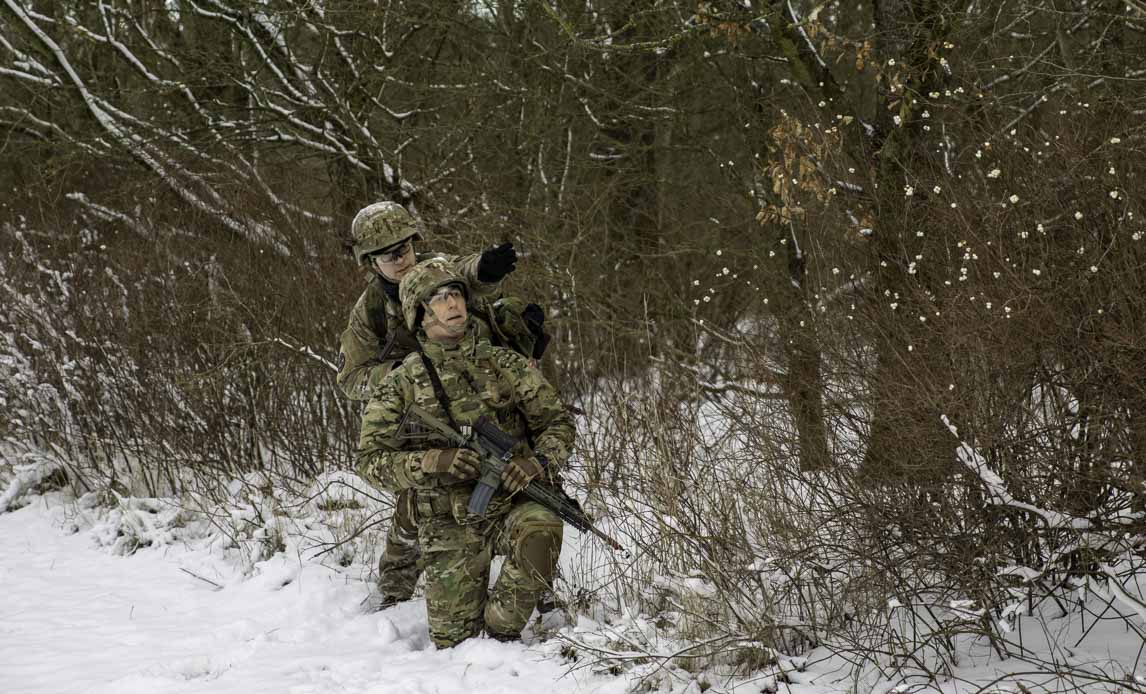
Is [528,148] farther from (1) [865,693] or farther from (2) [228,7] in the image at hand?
(1) [865,693]

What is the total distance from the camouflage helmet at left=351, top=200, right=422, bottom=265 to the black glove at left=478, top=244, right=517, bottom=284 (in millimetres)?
814

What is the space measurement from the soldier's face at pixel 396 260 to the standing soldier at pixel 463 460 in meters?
0.53

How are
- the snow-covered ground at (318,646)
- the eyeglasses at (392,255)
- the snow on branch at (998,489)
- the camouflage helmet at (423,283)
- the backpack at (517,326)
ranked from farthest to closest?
the eyeglasses at (392,255) < the backpack at (517,326) < the camouflage helmet at (423,283) < the snow-covered ground at (318,646) < the snow on branch at (998,489)

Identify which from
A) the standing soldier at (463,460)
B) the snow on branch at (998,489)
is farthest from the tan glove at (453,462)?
the snow on branch at (998,489)

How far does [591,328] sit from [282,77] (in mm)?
2723

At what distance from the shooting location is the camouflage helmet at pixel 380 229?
4.25 m

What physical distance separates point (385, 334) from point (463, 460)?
1050 millimetres

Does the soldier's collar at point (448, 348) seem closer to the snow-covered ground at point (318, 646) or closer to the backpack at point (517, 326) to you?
the backpack at point (517, 326)

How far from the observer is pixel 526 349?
13.5 ft

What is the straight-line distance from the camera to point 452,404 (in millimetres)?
3717

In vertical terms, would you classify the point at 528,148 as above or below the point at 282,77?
above

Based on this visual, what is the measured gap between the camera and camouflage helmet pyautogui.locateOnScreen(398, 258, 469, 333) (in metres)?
3.60

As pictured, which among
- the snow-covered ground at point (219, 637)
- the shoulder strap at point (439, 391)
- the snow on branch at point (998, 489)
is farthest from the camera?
the shoulder strap at point (439, 391)

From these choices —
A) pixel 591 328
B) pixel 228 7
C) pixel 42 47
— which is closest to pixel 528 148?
pixel 591 328
